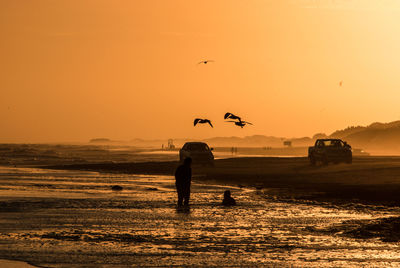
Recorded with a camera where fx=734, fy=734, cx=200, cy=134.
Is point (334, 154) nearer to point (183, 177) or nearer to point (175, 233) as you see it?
point (183, 177)

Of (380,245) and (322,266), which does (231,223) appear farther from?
(322,266)

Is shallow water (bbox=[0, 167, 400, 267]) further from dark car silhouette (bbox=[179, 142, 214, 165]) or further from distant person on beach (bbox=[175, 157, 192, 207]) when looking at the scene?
dark car silhouette (bbox=[179, 142, 214, 165])

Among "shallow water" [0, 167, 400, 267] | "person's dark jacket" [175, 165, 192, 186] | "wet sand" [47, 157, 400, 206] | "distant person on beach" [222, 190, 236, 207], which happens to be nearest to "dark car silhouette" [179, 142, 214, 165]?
"wet sand" [47, 157, 400, 206]

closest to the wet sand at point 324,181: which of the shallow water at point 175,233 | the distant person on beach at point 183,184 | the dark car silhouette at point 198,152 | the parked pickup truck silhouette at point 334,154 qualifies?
the dark car silhouette at point 198,152

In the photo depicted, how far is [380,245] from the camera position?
1498cm

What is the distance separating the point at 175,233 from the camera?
1673cm

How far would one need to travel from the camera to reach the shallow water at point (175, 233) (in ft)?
43.8

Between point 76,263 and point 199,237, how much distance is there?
12.7 ft

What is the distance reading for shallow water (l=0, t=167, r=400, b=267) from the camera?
43.8 feet

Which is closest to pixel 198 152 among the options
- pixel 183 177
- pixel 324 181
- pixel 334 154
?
pixel 334 154

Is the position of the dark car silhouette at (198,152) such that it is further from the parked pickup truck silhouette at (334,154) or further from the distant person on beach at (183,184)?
the distant person on beach at (183,184)

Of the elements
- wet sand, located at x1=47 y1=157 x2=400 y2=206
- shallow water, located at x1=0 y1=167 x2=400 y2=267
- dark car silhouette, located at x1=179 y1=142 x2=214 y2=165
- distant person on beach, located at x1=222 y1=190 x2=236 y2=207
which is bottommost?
shallow water, located at x1=0 y1=167 x2=400 y2=267

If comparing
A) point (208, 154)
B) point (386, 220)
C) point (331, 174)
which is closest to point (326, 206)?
point (386, 220)

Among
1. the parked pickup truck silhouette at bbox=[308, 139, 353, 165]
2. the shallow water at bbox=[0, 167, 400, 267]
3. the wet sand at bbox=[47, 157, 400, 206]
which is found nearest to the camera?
the shallow water at bbox=[0, 167, 400, 267]
